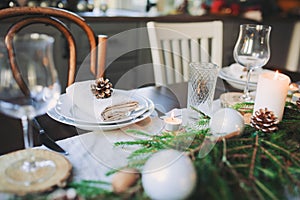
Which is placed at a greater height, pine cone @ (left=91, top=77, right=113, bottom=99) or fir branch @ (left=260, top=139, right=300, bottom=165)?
pine cone @ (left=91, top=77, right=113, bottom=99)

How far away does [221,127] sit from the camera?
71 centimetres

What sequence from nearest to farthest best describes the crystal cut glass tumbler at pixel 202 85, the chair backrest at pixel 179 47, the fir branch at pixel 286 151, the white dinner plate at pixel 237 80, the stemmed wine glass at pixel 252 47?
1. the fir branch at pixel 286 151
2. the crystal cut glass tumbler at pixel 202 85
3. the stemmed wine glass at pixel 252 47
4. the white dinner plate at pixel 237 80
5. the chair backrest at pixel 179 47

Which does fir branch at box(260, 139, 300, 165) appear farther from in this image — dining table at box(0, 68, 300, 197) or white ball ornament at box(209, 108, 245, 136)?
dining table at box(0, 68, 300, 197)

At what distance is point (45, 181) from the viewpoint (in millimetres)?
526

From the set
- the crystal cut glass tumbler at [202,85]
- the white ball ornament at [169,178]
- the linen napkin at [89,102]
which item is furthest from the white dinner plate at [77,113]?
the white ball ornament at [169,178]

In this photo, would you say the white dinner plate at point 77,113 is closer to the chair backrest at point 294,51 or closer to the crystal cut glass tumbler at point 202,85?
the crystal cut glass tumbler at point 202,85

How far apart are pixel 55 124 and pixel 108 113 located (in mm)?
151

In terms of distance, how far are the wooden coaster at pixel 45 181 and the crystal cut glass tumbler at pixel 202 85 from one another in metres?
0.42

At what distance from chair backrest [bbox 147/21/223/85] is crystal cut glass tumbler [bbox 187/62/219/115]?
20.1 inches

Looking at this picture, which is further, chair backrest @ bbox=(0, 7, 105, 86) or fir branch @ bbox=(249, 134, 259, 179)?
chair backrest @ bbox=(0, 7, 105, 86)

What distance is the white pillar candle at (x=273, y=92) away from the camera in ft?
2.46

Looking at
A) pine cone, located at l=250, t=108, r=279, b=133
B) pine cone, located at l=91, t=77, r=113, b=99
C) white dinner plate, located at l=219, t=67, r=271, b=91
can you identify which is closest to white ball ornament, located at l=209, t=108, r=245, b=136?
pine cone, located at l=250, t=108, r=279, b=133

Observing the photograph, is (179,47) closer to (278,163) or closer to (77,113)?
(77,113)

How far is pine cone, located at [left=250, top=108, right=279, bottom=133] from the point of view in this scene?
2.37ft
